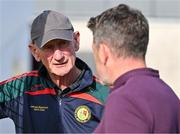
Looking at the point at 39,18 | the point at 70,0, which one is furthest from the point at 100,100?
the point at 70,0

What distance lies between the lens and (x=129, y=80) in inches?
82.5

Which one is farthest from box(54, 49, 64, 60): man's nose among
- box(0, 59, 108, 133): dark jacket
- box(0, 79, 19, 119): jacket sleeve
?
box(0, 79, 19, 119): jacket sleeve

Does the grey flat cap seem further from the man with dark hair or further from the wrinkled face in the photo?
the man with dark hair

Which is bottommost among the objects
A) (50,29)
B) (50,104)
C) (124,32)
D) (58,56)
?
(50,104)

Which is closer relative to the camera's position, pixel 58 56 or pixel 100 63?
pixel 100 63

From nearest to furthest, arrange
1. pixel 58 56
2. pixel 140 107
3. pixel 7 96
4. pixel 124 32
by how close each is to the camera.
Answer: pixel 140 107 < pixel 124 32 < pixel 58 56 < pixel 7 96

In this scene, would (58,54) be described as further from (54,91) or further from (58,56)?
(54,91)

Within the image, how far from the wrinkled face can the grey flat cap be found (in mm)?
27

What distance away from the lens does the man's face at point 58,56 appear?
9.11 ft

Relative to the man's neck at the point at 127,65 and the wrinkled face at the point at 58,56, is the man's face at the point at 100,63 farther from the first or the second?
the wrinkled face at the point at 58,56

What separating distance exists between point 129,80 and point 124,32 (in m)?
0.17

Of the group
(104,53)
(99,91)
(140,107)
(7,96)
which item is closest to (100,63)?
(104,53)

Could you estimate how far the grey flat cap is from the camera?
2.78 m

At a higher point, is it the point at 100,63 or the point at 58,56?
the point at 100,63
